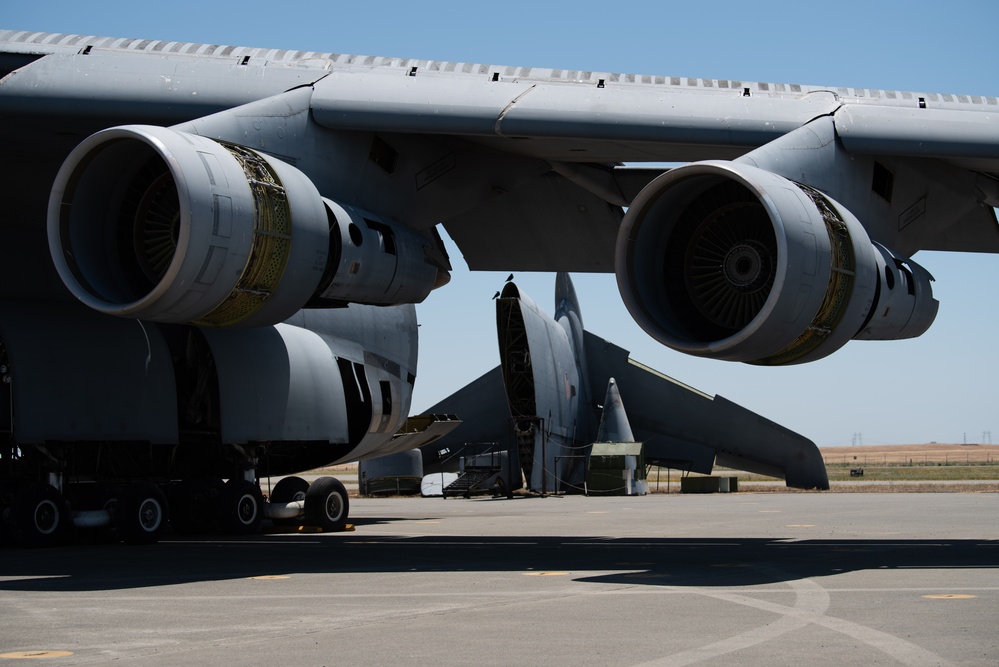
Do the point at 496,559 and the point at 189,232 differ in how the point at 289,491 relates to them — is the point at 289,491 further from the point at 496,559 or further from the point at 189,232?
the point at 189,232

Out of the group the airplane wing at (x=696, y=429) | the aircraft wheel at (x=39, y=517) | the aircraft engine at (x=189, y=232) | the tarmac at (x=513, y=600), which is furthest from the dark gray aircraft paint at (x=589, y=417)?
the aircraft engine at (x=189, y=232)

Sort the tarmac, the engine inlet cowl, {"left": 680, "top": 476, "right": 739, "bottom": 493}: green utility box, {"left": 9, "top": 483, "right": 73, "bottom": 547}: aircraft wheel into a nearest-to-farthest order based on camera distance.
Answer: the tarmac
the engine inlet cowl
{"left": 9, "top": 483, "right": 73, "bottom": 547}: aircraft wheel
{"left": 680, "top": 476, "right": 739, "bottom": 493}: green utility box

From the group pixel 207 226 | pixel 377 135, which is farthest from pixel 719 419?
pixel 207 226

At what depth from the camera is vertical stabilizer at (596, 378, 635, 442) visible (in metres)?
40.2

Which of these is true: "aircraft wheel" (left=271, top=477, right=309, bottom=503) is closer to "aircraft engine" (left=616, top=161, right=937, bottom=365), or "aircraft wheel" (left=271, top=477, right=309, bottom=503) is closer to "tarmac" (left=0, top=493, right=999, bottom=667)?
"tarmac" (left=0, top=493, right=999, bottom=667)

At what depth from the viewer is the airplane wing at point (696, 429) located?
41.4m

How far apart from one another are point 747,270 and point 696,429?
3137 centimetres

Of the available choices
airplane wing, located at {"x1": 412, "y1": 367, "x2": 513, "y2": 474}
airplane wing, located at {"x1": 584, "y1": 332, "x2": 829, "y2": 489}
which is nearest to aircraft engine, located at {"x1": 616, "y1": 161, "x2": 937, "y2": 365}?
airplane wing, located at {"x1": 584, "y1": 332, "x2": 829, "y2": 489}

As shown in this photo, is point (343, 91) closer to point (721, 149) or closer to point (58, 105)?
point (58, 105)

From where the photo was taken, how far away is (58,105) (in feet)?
41.2

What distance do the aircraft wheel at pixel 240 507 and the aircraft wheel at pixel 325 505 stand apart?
0.82 meters

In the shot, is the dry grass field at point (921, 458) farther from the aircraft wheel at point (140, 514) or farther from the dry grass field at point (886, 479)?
the aircraft wheel at point (140, 514)

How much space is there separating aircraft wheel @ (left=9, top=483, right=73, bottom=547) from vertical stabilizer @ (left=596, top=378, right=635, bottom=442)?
26.6 m

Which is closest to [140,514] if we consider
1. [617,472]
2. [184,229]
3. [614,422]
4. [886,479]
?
[184,229]
